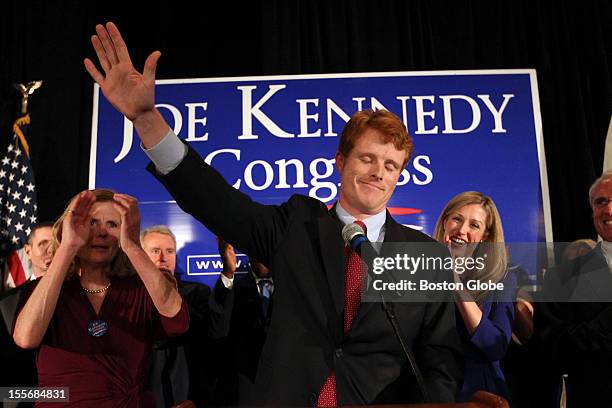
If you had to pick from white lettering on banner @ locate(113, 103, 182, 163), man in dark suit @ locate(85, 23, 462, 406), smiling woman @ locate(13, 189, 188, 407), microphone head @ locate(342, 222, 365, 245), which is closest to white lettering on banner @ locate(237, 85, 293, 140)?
white lettering on banner @ locate(113, 103, 182, 163)

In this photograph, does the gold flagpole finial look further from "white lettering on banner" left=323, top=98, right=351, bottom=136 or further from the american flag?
"white lettering on banner" left=323, top=98, right=351, bottom=136

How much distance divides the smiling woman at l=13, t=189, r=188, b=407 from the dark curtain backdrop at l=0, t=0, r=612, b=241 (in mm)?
1614

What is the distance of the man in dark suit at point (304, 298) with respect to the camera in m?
1.85

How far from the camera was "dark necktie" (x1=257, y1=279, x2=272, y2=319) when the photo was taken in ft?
9.58

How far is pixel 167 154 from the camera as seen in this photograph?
6.08 feet

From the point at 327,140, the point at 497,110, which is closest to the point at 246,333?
the point at 327,140

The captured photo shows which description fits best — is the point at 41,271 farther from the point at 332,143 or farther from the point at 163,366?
the point at 332,143

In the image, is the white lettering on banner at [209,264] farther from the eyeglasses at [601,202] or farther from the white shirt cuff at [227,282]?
the eyeglasses at [601,202]

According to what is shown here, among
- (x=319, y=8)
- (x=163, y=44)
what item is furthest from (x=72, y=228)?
(x=319, y=8)

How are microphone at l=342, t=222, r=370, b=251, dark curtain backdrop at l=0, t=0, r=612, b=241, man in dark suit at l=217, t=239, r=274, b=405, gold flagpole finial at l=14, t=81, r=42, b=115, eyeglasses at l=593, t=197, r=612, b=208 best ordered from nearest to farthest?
microphone at l=342, t=222, r=370, b=251 < eyeglasses at l=593, t=197, r=612, b=208 < man in dark suit at l=217, t=239, r=274, b=405 < gold flagpole finial at l=14, t=81, r=42, b=115 < dark curtain backdrop at l=0, t=0, r=612, b=241

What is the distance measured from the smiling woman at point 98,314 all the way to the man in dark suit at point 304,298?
42 cm

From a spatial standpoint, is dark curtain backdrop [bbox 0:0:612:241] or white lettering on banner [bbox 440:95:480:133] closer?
white lettering on banner [bbox 440:95:480:133]

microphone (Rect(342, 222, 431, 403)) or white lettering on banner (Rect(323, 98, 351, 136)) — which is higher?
white lettering on banner (Rect(323, 98, 351, 136))

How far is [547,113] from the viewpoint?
3.87 metres
